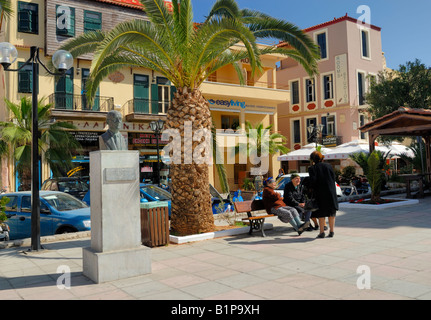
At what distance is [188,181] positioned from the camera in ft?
29.7

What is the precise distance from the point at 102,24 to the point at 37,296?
71.4ft

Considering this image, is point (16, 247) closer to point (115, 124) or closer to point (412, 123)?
point (115, 124)

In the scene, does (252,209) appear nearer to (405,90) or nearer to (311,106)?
(405,90)

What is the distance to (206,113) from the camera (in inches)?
371

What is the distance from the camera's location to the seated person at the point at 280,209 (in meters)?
8.68

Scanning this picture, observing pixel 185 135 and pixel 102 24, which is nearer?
pixel 185 135

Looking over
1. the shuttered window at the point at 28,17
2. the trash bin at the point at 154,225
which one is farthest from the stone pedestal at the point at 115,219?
the shuttered window at the point at 28,17

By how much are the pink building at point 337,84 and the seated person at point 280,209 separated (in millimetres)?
22484

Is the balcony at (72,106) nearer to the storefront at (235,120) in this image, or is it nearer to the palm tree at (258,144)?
the storefront at (235,120)

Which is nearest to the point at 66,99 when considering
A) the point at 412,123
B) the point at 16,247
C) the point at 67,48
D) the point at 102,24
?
the point at 102,24

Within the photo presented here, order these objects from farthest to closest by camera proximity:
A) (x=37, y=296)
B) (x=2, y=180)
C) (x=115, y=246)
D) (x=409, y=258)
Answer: (x=2, y=180) < (x=409, y=258) < (x=115, y=246) < (x=37, y=296)

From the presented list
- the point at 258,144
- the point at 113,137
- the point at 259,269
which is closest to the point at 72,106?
the point at 258,144

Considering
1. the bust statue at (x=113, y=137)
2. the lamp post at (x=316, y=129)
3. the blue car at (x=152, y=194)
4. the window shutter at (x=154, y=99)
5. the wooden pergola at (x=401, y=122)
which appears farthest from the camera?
the window shutter at (x=154, y=99)
